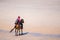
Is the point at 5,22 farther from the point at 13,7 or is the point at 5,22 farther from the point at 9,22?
the point at 13,7

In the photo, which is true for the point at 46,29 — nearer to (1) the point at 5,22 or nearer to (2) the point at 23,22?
(2) the point at 23,22

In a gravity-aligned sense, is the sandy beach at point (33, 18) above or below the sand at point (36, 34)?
above

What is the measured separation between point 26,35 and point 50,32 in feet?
0.67

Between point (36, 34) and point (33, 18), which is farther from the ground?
point (33, 18)

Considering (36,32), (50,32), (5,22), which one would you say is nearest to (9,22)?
(5,22)

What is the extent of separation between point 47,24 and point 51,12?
0.13 metres

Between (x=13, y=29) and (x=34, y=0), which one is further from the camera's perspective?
(x=34, y=0)

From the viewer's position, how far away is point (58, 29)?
1373 millimetres

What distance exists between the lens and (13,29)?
1404 millimetres

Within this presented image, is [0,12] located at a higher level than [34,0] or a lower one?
lower

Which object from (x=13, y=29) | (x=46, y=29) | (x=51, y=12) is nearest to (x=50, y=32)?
(x=46, y=29)

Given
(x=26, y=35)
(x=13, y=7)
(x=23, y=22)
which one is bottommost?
(x=26, y=35)

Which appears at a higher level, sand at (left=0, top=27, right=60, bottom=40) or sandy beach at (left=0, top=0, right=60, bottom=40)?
sandy beach at (left=0, top=0, right=60, bottom=40)

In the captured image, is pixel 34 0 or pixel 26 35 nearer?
pixel 26 35
